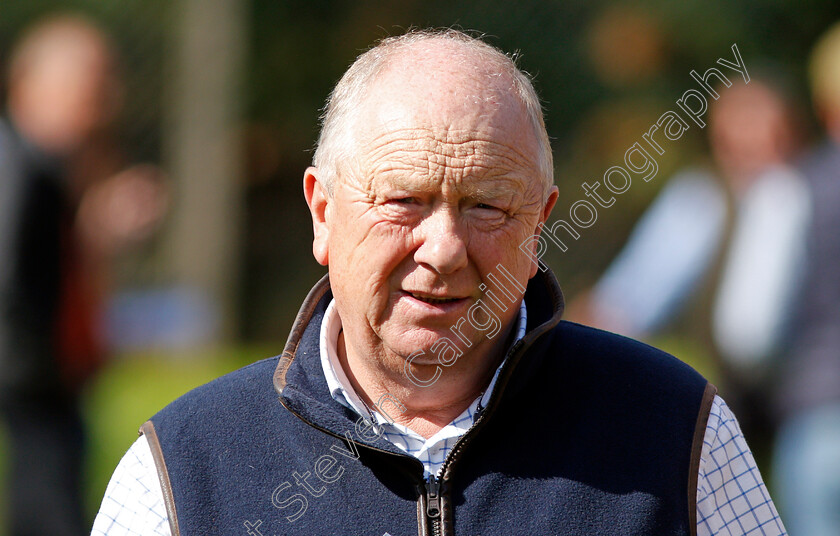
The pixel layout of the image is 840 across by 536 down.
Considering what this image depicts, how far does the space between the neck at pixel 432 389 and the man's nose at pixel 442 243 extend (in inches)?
8.4

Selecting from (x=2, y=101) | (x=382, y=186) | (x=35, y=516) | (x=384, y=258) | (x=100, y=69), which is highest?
(x=2, y=101)

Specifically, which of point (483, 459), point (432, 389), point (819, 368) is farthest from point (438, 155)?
point (819, 368)

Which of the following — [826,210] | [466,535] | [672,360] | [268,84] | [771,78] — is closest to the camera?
[466,535]

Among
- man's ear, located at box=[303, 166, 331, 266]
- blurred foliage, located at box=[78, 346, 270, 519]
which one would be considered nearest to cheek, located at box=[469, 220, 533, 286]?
man's ear, located at box=[303, 166, 331, 266]

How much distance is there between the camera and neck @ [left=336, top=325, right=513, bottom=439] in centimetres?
202

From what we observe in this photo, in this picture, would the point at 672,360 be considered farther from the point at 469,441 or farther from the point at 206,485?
the point at 206,485

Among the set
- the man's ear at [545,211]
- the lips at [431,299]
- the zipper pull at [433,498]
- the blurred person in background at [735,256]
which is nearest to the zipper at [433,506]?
the zipper pull at [433,498]

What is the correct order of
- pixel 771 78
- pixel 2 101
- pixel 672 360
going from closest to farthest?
pixel 672 360 → pixel 771 78 → pixel 2 101

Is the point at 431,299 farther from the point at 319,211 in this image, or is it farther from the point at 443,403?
the point at 319,211

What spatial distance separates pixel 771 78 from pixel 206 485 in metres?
3.86

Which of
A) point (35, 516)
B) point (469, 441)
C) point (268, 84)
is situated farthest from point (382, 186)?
point (268, 84)

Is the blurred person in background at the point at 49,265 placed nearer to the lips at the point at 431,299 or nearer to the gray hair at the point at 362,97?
the gray hair at the point at 362,97

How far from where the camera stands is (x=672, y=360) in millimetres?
2090

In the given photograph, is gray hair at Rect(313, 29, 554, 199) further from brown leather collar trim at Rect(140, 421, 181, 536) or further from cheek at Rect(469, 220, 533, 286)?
brown leather collar trim at Rect(140, 421, 181, 536)
